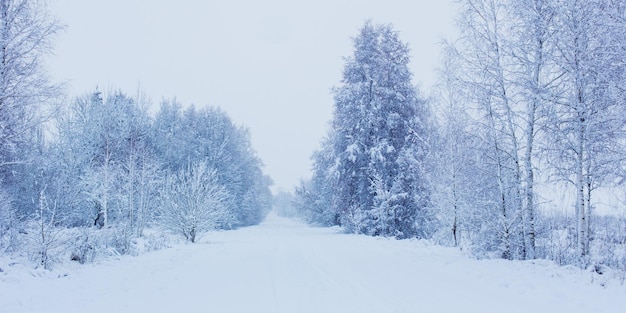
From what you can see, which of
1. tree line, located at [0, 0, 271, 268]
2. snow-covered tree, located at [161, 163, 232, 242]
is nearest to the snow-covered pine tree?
snow-covered tree, located at [161, 163, 232, 242]

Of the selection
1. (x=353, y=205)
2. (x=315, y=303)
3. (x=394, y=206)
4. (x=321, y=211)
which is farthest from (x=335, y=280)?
(x=321, y=211)

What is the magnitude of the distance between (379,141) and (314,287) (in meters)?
18.1

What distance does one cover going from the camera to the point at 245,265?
12492 millimetres

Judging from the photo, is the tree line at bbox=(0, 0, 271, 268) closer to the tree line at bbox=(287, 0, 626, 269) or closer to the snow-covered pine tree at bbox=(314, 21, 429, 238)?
the snow-covered pine tree at bbox=(314, 21, 429, 238)

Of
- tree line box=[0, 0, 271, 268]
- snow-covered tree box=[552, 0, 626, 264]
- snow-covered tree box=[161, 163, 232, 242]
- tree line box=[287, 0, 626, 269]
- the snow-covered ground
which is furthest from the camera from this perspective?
snow-covered tree box=[161, 163, 232, 242]

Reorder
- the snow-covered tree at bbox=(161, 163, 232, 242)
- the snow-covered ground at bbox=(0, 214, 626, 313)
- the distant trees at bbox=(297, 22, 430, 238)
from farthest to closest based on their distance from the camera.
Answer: the distant trees at bbox=(297, 22, 430, 238) → the snow-covered tree at bbox=(161, 163, 232, 242) → the snow-covered ground at bbox=(0, 214, 626, 313)

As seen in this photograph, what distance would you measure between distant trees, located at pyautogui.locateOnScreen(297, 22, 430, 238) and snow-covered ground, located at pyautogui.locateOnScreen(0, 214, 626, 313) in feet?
38.2

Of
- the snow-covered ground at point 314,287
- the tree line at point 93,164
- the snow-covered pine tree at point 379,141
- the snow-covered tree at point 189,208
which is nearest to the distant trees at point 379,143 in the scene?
the snow-covered pine tree at point 379,141

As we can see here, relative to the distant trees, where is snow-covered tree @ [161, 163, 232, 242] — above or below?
below

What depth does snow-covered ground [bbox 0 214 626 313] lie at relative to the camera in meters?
6.98

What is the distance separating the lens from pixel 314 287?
8.70 metres

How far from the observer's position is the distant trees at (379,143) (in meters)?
24.5

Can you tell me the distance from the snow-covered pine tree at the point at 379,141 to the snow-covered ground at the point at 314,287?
38.2 feet

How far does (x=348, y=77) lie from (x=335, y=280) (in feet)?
64.6
